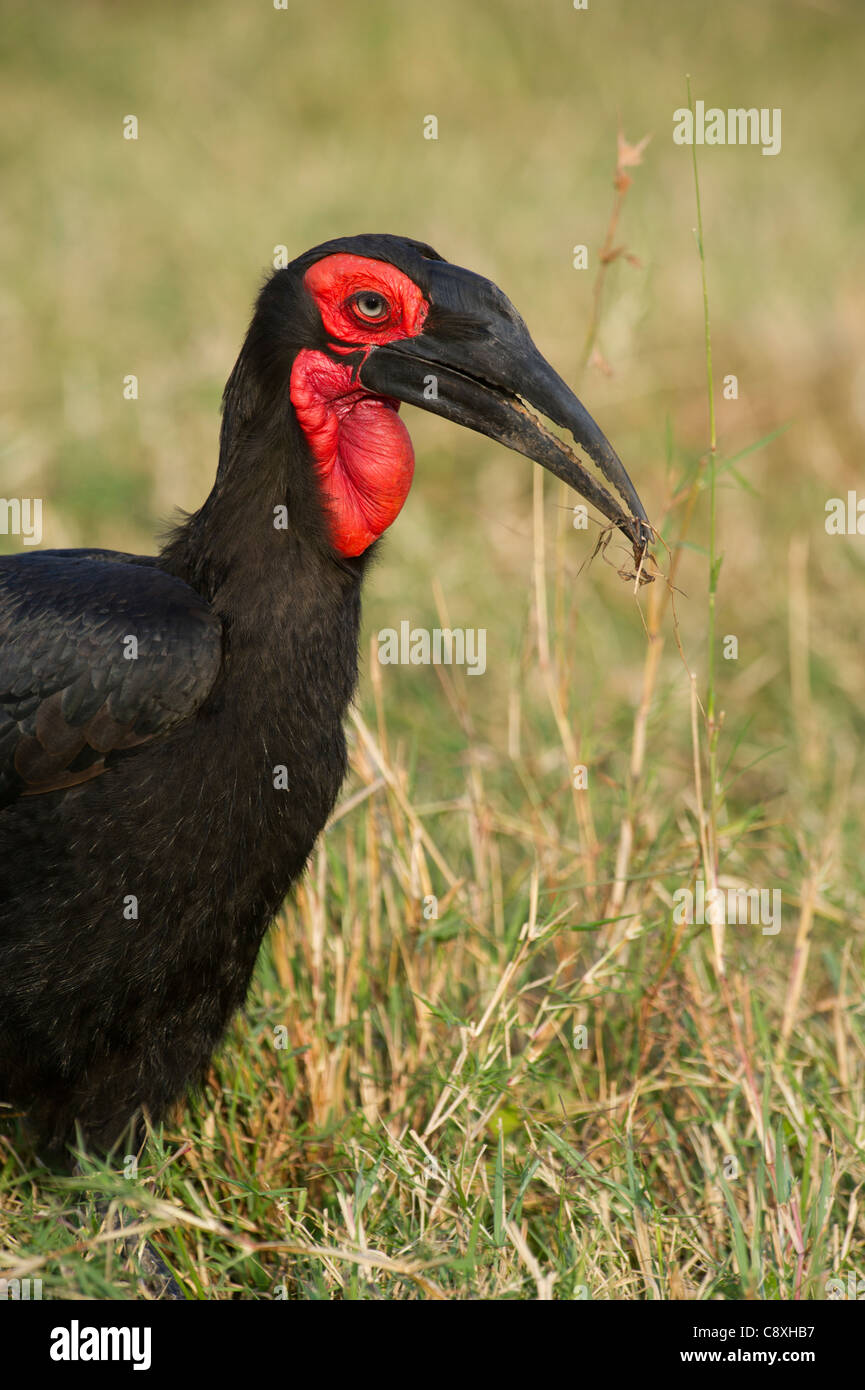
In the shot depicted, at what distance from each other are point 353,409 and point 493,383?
0.25 metres

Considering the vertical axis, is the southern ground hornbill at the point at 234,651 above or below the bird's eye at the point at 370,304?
below

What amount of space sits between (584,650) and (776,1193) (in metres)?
2.74

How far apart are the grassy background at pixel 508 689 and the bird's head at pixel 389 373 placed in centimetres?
44

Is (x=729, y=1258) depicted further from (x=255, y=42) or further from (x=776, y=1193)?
(x=255, y=42)

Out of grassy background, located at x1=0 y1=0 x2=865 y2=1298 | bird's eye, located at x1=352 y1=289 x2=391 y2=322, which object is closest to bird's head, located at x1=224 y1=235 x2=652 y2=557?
bird's eye, located at x1=352 y1=289 x2=391 y2=322

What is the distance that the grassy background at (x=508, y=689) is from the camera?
2.53 m

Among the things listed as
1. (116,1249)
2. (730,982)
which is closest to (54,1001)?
(116,1249)

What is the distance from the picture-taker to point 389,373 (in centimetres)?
240

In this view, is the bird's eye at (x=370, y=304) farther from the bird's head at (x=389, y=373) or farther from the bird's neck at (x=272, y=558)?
the bird's neck at (x=272, y=558)

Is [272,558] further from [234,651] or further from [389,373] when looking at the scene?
[389,373]

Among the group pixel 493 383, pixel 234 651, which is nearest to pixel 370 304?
pixel 493 383

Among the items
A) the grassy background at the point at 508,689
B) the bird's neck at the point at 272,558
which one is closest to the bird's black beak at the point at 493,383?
the bird's neck at the point at 272,558

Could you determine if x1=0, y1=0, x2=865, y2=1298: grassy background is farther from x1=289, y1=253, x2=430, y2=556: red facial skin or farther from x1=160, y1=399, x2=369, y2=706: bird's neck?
x1=160, y1=399, x2=369, y2=706: bird's neck

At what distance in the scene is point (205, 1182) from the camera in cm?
271
